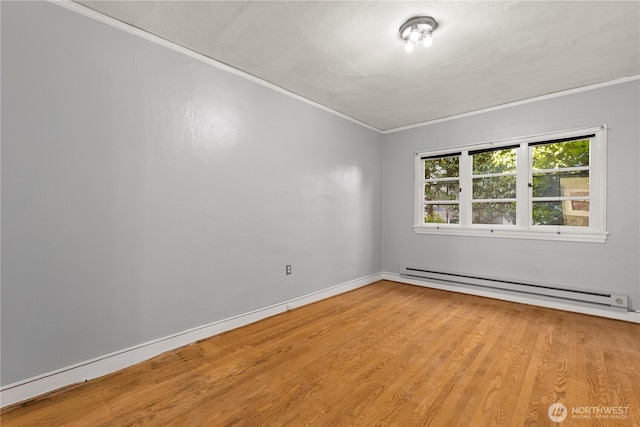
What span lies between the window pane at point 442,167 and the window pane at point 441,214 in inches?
19.6

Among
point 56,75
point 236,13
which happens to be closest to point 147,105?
point 56,75

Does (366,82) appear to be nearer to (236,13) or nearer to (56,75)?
(236,13)

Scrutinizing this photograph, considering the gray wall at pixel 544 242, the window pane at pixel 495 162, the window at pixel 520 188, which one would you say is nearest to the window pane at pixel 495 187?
the window at pixel 520 188

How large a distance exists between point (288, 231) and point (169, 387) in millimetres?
1918

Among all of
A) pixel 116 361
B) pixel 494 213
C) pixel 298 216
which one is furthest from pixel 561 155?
pixel 116 361

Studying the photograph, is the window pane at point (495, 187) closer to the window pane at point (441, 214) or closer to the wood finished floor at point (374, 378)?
the window pane at point (441, 214)

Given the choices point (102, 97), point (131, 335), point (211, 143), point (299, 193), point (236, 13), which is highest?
point (236, 13)

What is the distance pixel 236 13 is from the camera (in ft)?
6.98

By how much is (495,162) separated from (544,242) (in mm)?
1236

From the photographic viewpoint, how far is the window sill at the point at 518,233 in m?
3.30

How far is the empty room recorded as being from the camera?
70.1 inches

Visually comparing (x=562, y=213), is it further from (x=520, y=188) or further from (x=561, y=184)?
(x=520, y=188)

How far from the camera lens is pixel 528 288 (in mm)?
3637
